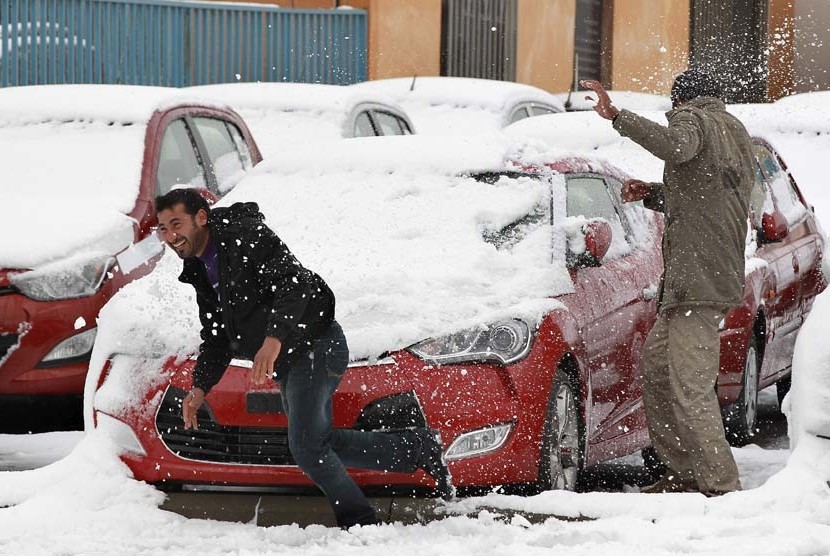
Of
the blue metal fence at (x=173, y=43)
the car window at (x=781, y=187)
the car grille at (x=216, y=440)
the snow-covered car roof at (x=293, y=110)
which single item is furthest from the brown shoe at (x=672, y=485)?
the blue metal fence at (x=173, y=43)

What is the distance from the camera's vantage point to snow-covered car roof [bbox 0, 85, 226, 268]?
8.15 meters

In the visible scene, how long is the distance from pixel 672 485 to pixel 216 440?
207 centimetres

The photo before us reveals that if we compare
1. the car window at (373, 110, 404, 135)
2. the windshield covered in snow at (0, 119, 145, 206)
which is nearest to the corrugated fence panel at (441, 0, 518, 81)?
the car window at (373, 110, 404, 135)

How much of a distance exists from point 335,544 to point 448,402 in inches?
28.6

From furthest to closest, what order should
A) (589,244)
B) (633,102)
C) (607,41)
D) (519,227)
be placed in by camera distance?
(607,41) → (633,102) → (519,227) → (589,244)

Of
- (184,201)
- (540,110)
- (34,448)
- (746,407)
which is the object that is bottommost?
(34,448)

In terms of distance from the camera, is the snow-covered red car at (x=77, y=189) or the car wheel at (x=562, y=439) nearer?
the car wheel at (x=562, y=439)

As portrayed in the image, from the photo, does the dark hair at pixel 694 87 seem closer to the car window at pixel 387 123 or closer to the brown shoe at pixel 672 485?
the brown shoe at pixel 672 485

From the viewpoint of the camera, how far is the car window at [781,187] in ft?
32.9

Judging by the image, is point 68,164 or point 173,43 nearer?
point 68,164

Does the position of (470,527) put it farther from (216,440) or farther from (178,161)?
(178,161)

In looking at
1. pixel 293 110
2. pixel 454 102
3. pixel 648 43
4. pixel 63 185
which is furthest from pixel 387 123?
pixel 648 43

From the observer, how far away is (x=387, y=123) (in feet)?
41.0

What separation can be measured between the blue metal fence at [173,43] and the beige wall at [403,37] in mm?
183
